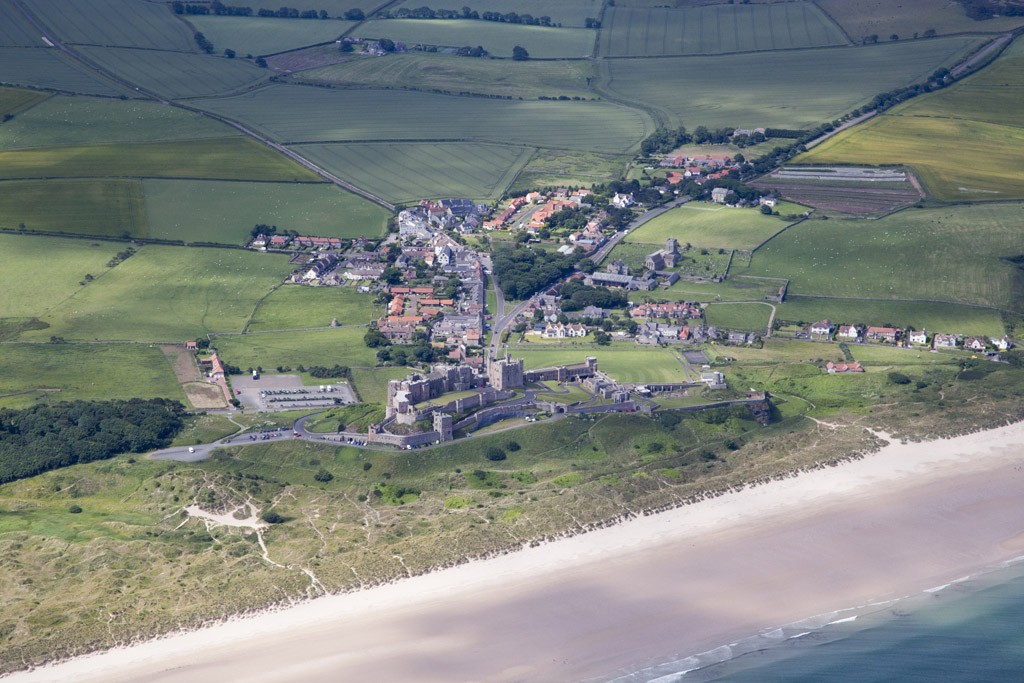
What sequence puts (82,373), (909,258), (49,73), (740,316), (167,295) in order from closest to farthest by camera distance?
(82,373) < (740,316) < (167,295) < (909,258) < (49,73)

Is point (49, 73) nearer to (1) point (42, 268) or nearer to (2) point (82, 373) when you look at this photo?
(1) point (42, 268)

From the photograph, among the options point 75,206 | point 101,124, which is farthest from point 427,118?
point 75,206

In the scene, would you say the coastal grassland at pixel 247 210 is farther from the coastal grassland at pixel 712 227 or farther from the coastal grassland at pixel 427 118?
the coastal grassland at pixel 712 227

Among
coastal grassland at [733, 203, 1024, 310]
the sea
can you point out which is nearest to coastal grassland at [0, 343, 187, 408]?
the sea

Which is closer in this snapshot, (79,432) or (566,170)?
(79,432)

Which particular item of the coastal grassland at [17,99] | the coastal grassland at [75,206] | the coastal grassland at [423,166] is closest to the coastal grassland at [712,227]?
the coastal grassland at [423,166]

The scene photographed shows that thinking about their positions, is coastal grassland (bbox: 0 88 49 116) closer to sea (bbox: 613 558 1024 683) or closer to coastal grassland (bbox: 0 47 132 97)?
coastal grassland (bbox: 0 47 132 97)
